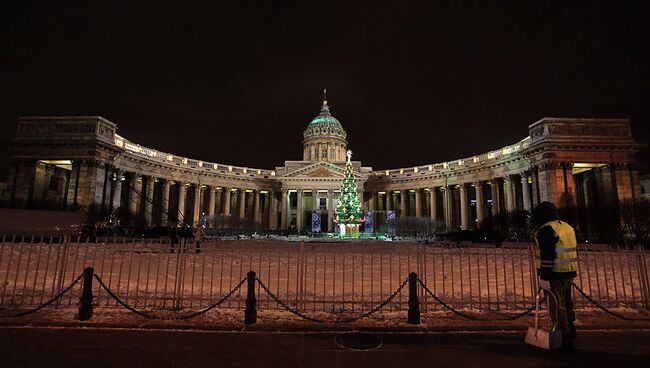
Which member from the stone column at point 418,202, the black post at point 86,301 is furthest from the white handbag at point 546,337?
the stone column at point 418,202

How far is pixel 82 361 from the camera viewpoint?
4.59 m

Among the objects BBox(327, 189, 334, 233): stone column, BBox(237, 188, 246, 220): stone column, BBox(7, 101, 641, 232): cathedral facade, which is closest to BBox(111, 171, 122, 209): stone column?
BBox(7, 101, 641, 232): cathedral facade

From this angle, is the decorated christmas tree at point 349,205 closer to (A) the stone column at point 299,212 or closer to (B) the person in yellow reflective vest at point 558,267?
(A) the stone column at point 299,212

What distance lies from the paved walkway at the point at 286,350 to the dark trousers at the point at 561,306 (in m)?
0.41

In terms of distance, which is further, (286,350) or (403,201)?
(403,201)

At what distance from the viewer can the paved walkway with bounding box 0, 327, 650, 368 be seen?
461 centimetres

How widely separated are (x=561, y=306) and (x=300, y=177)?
58321mm

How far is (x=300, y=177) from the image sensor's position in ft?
206

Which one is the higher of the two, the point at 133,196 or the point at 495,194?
the point at 495,194

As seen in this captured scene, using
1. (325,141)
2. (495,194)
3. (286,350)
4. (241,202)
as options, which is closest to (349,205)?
(495,194)

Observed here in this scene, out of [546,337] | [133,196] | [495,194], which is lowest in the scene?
[546,337]

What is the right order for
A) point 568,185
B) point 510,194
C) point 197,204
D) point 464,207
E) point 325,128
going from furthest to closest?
point 325,128 → point 197,204 → point 464,207 → point 510,194 → point 568,185

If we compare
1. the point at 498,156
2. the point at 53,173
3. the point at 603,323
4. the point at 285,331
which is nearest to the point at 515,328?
the point at 603,323

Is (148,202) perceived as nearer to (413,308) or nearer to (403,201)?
(403,201)
